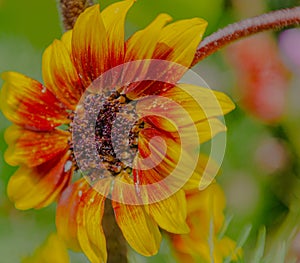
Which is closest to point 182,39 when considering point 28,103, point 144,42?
point 144,42

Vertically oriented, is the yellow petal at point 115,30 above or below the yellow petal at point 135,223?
above

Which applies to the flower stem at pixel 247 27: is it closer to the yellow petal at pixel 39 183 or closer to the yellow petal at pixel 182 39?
the yellow petal at pixel 182 39

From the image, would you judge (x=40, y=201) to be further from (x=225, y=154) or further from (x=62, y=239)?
(x=225, y=154)

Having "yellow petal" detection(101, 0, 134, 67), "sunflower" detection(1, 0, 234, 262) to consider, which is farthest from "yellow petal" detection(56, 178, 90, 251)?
"yellow petal" detection(101, 0, 134, 67)

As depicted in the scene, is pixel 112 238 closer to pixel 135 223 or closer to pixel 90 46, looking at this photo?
pixel 135 223

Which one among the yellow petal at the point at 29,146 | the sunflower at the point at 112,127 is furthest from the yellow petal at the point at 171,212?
the yellow petal at the point at 29,146
